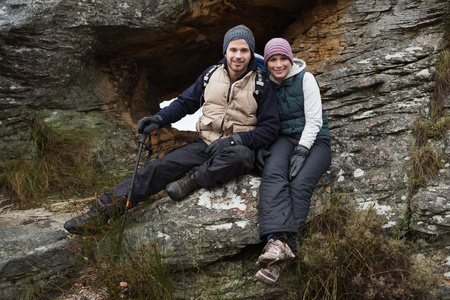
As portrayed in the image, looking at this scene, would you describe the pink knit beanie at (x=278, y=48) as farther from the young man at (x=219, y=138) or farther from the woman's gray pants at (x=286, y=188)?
the woman's gray pants at (x=286, y=188)

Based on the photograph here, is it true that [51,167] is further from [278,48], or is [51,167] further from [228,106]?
[278,48]

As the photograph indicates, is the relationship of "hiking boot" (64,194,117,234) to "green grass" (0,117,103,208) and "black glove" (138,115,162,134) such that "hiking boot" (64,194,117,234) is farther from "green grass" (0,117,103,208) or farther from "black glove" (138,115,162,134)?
"green grass" (0,117,103,208)

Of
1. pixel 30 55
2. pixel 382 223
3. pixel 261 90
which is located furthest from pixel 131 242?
pixel 30 55

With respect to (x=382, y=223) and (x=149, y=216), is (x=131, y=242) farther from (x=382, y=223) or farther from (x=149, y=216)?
(x=382, y=223)

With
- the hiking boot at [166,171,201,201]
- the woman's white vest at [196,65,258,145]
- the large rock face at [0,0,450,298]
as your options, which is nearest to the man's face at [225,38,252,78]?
the woman's white vest at [196,65,258,145]

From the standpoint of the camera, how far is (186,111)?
539 centimetres

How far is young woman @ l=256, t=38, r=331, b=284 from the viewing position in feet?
13.1

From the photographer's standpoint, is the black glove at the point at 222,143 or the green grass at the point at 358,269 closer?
the green grass at the point at 358,269

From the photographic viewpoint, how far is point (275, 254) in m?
3.80

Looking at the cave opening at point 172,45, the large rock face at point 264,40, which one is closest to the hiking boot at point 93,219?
the large rock face at point 264,40

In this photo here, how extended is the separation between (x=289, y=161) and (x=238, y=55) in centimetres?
146

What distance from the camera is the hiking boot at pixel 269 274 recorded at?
3.76m

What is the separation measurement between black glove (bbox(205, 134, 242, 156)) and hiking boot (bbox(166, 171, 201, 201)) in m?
0.36

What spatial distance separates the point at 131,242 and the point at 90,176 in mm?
2467
